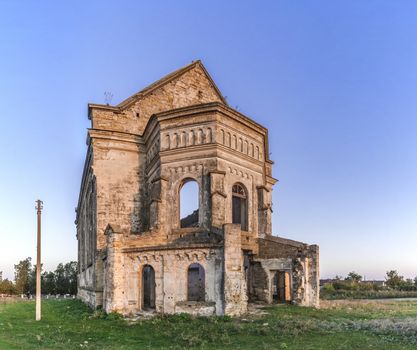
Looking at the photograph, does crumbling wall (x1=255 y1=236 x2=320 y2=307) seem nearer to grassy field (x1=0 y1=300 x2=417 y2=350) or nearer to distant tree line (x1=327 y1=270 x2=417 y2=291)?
grassy field (x1=0 y1=300 x2=417 y2=350)

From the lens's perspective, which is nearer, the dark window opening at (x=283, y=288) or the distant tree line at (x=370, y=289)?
the dark window opening at (x=283, y=288)

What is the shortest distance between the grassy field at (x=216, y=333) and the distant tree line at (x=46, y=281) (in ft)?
136

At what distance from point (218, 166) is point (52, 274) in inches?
1833

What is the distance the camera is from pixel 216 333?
577 inches

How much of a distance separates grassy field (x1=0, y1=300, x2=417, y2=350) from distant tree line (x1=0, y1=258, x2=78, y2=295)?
1635 inches

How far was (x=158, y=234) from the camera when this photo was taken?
2269 centimetres

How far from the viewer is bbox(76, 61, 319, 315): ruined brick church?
19.7 m

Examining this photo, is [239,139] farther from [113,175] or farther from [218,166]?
[113,175]

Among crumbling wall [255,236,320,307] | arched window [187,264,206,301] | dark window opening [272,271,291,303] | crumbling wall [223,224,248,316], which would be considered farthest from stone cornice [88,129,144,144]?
dark window opening [272,271,291,303]

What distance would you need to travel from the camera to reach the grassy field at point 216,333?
13000 millimetres

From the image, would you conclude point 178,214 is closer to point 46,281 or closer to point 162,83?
point 162,83

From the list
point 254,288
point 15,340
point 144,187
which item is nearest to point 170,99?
point 144,187

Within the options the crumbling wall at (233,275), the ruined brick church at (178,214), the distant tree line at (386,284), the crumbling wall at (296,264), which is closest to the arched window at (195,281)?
the ruined brick church at (178,214)

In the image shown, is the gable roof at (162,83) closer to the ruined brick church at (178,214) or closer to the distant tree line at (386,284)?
the ruined brick church at (178,214)
